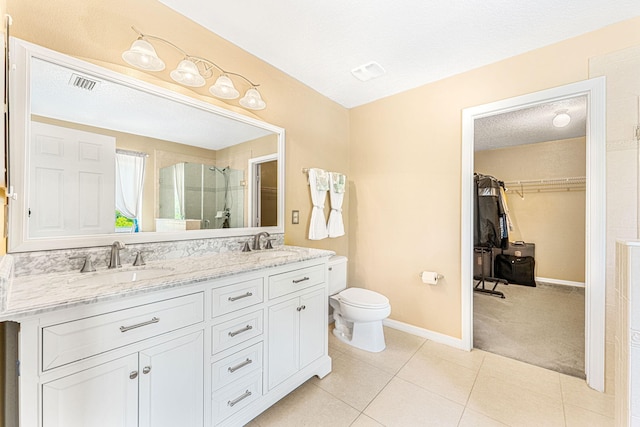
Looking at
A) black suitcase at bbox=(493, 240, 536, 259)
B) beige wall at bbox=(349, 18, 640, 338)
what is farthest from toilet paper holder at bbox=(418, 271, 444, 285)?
A: black suitcase at bbox=(493, 240, 536, 259)

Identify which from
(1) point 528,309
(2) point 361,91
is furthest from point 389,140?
(1) point 528,309

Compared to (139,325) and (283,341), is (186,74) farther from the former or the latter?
(283,341)

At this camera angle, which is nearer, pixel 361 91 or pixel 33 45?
pixel 33 45

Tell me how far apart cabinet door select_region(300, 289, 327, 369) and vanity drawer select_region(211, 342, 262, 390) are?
35 cm

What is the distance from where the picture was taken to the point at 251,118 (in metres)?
2.00

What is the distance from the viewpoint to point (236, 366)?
1.32m

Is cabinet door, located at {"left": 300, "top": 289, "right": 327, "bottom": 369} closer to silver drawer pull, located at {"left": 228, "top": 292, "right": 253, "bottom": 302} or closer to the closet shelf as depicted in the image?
silver drawer pull, located at {"left": 228, "top": 292, "right": 253, "bottom": 302}

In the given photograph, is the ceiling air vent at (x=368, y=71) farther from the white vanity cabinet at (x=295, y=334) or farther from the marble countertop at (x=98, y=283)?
the white vanity cabinet at (x=295, y=334)

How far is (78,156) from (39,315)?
33.6 inches

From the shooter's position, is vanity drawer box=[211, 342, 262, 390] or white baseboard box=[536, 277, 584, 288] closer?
vanity drawer box=[211, 342, 262, 390]

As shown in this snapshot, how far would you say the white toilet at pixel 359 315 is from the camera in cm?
214

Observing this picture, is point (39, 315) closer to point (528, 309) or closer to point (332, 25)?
point (332, 25)

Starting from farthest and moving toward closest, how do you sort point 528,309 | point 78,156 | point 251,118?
point 528,309 < point 251,118 < point 78,156

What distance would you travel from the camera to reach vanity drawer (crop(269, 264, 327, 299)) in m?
1.51
